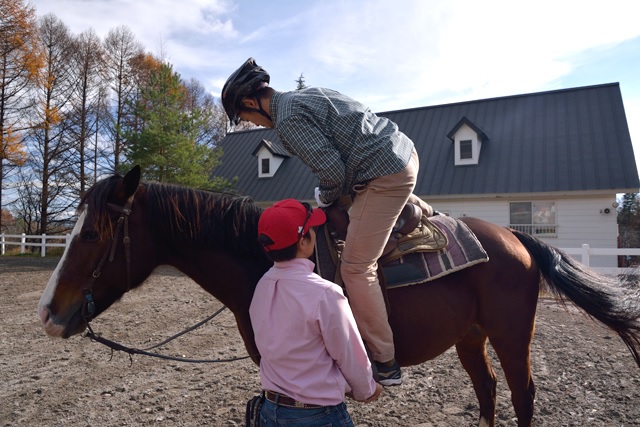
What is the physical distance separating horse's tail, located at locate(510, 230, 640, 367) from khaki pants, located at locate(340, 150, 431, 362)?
1.43m

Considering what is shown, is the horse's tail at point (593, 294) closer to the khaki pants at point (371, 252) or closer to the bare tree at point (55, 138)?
the khaki pants at point (371, 252)

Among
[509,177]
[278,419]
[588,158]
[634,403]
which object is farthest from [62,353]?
[588,158]

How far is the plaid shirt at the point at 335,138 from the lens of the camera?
223 cm

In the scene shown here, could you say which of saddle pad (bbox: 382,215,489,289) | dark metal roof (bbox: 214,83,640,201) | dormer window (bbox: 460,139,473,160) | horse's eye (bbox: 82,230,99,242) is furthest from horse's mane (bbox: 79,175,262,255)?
dormer window (bbox: 460,139,473,160)

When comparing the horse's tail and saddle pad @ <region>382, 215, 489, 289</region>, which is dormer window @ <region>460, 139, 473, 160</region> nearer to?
the horse's tail

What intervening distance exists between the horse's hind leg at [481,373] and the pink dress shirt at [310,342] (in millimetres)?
1791

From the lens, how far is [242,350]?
19.1 feet

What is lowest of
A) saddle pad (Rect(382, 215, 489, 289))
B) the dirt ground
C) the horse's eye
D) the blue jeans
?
the dirt ground

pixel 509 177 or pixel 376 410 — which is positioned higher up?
pixel 509 177

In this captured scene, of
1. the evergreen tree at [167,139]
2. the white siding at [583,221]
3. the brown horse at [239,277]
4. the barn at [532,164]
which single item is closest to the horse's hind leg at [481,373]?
the brown horse at [239,277]

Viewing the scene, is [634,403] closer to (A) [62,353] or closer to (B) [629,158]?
(A) [62,353]

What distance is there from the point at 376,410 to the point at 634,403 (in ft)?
7.95

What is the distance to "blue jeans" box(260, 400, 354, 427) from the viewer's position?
5.66ft

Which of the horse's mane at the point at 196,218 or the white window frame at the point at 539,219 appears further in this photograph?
the white window frame at the point at 539,219
